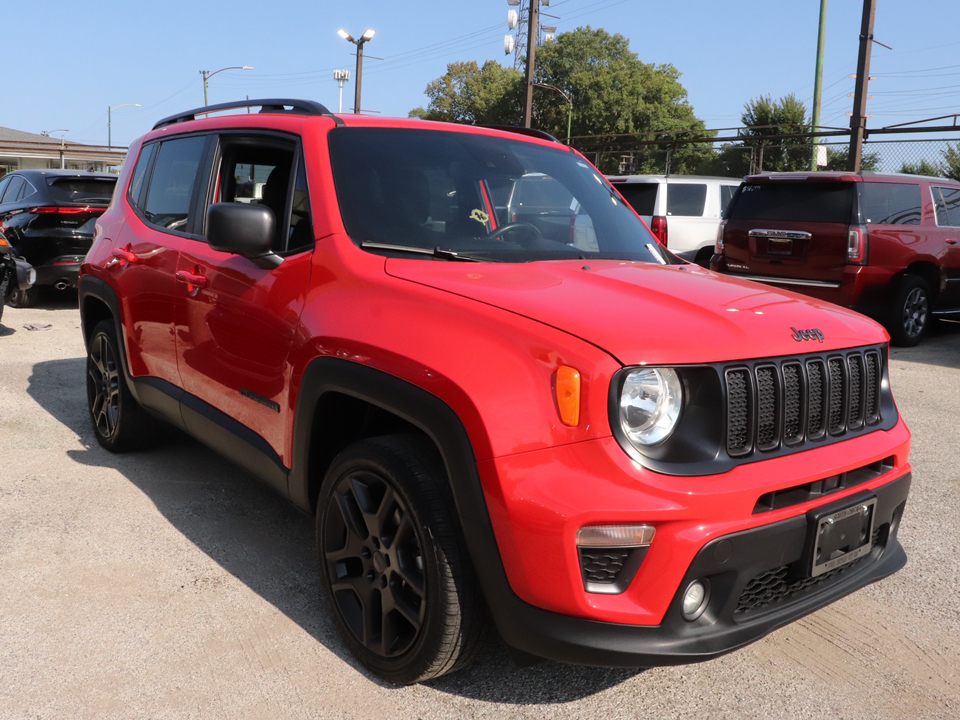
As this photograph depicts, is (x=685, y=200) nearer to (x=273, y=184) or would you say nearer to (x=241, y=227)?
(x=273, y=184)

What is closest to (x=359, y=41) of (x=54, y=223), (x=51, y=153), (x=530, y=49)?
(x=530, y=49)

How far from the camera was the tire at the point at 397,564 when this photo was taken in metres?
A: 2.44

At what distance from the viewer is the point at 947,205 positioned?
10141 mm

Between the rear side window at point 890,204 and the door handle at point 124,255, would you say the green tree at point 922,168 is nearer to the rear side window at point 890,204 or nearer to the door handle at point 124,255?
the rear side window at point 890,204

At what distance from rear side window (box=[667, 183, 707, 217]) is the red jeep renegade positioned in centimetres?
878

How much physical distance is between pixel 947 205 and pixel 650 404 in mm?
9543

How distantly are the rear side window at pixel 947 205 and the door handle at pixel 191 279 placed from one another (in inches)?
355

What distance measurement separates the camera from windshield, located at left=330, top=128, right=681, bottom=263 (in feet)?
10.2

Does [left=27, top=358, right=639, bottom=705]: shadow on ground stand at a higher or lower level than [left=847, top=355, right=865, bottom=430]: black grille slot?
lower

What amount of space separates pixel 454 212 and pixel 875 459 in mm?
1682

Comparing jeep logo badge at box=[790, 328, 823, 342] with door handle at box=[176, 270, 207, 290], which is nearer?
jeep logo badge at box=[790, 328, 823, 342]

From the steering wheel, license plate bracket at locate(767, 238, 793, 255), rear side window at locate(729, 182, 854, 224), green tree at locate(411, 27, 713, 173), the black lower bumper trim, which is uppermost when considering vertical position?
green tree at locate(411, 27, 713, 173)

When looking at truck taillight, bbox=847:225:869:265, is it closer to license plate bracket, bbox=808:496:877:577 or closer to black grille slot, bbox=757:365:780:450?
license plate bracket, bbox=808:496:877:577

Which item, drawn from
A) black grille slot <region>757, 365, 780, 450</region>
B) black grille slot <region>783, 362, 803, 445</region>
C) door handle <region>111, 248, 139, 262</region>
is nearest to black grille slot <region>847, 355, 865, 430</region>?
black grille slot <region>783, 362, 803, 445</region>
